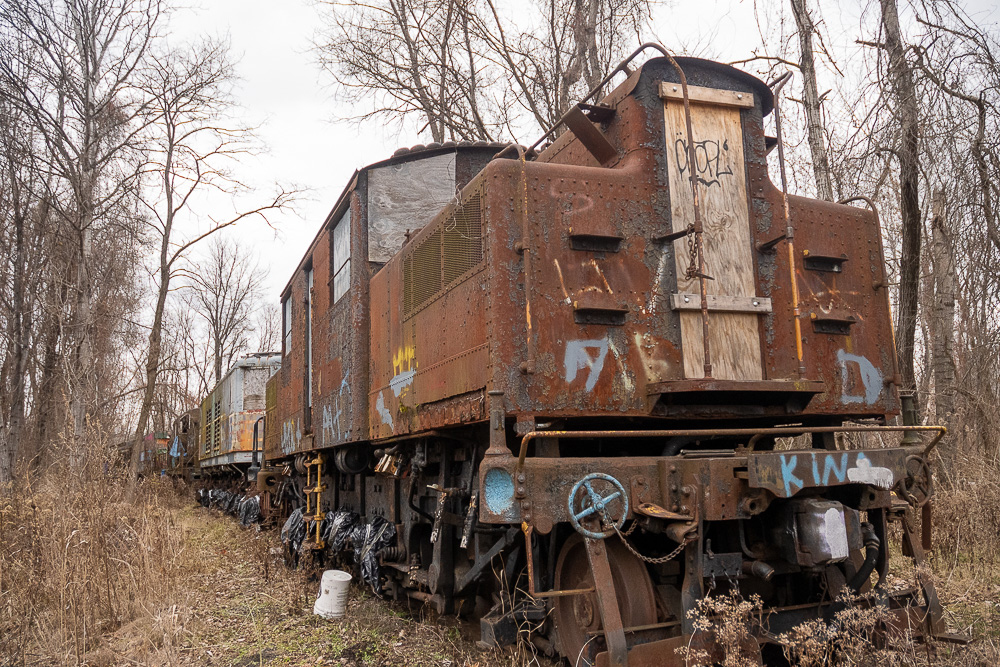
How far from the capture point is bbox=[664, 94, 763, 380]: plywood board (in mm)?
4441

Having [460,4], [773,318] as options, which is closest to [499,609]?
[773,318]

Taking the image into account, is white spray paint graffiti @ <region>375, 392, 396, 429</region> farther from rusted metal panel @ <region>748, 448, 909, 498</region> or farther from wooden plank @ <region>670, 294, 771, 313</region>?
rusted metal panel @ <region>748, 448, 909, 498</region>

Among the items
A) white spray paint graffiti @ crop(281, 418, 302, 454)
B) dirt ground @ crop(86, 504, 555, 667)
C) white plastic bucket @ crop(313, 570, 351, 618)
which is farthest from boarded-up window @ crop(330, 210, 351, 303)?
dirt ground @ crop(86, 504, 555, 667)

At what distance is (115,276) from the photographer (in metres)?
15.9

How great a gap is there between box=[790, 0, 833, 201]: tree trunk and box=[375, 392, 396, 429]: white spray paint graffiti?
20.4ft

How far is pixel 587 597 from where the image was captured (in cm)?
410

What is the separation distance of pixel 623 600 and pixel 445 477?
1918mm

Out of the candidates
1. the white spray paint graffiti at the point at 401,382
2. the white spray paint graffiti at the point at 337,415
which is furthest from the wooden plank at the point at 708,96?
the white spray paint graffiti at the point at 337,415

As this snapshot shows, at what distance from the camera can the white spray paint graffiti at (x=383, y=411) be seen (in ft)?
20.4

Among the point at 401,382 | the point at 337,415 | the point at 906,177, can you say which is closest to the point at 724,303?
the point at 401,382

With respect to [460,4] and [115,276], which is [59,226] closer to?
[115,276]

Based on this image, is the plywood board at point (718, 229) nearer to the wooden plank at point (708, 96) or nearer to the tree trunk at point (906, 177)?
the wooden plank at point (708, 96)

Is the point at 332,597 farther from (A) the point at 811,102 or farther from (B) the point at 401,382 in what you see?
(A) the point at 811,102

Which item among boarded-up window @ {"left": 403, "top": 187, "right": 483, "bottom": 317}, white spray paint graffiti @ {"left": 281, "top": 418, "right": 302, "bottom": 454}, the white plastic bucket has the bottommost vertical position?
the white plastic bucket
